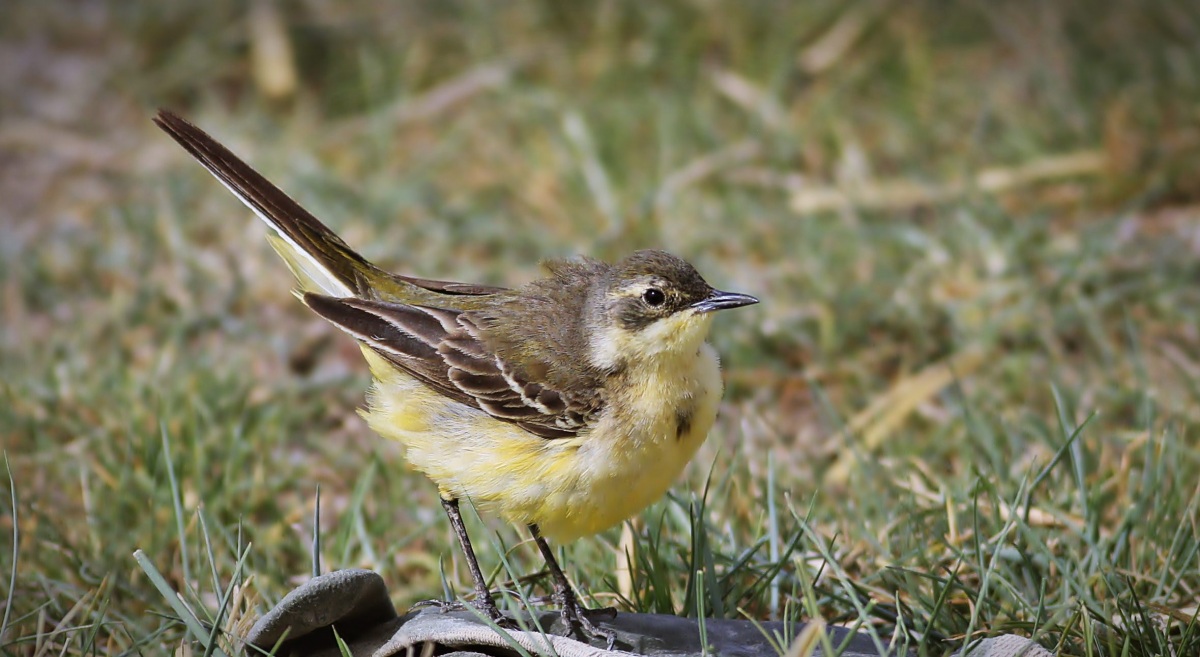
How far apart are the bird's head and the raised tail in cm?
96

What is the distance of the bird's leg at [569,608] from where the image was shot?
3543 millimetres

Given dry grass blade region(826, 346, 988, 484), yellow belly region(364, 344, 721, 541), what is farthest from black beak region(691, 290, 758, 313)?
dry grass blade region(826, 346, 988, 484)

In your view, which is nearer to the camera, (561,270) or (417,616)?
(417,616)

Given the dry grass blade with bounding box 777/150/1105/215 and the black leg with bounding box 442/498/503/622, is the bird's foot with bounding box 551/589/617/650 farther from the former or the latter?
the dry grass blade with bounding box 777/150/1105/215

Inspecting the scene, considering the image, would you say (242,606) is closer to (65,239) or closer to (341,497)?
(341,497)

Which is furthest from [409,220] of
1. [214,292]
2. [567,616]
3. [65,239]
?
[567,616]

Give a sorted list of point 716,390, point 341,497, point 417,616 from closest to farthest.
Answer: point 417,616, point 716,390, point 341,497

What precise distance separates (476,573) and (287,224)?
1452mm

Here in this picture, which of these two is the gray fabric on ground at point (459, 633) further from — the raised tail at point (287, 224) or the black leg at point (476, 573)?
the raised tail at point (287, 224)

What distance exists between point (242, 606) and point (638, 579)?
4.09ft

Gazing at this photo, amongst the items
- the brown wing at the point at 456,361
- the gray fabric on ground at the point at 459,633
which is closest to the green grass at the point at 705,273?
the gray fabric on ground at the point at 459,633

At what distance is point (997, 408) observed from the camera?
5320 millimetres

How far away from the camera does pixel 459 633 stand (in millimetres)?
3299

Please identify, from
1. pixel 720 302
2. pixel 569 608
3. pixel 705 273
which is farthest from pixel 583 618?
pixel 705 273
